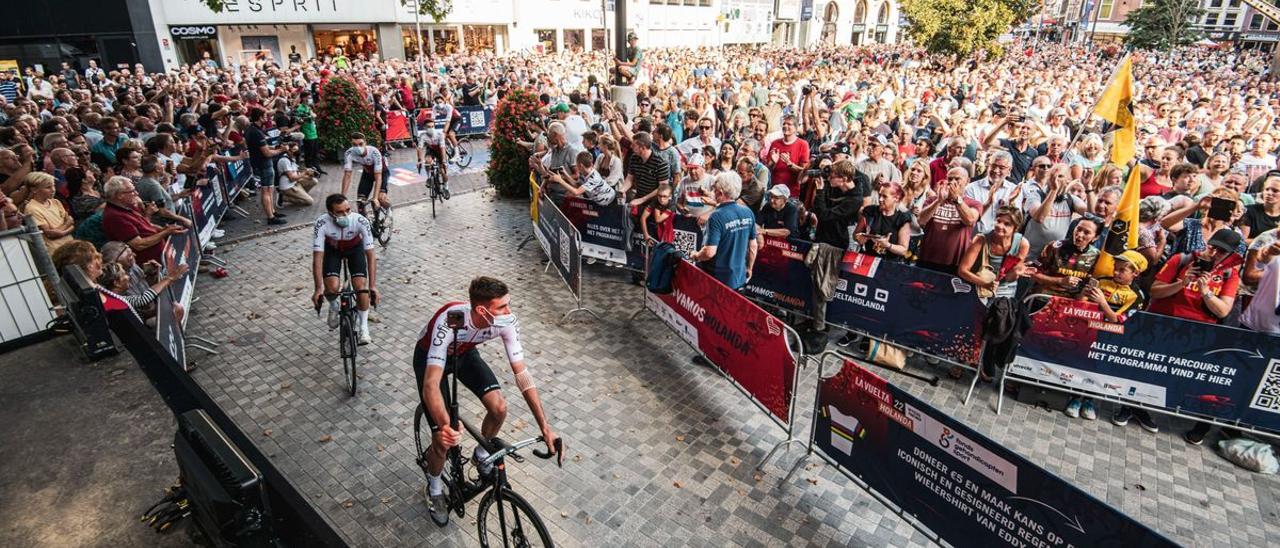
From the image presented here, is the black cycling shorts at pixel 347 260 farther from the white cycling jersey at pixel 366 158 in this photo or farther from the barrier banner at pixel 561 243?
the white cycling jersey at pixel 366 158

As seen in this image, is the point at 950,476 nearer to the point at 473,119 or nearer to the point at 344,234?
the point at 344,234

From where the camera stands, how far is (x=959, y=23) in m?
31.4

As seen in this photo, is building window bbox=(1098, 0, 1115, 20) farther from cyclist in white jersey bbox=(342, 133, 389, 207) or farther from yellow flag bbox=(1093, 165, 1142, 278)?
cyclist in white jersey bbox=(342, 133, 389, 207)

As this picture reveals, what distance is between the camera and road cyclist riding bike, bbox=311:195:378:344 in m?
6.62

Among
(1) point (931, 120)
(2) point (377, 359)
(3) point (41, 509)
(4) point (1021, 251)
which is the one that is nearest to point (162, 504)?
(3) point (41, 509)

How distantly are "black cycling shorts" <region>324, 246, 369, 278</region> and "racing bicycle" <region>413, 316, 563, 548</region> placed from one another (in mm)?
2569

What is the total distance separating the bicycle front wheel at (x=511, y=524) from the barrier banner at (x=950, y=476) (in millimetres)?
2284

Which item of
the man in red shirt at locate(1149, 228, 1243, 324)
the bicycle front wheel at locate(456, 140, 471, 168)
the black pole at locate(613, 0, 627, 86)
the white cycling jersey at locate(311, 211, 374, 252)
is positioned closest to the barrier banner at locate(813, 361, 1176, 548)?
the man in red shirt at locate(1149, 228, 1243, 324)

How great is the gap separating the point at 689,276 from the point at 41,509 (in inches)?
206

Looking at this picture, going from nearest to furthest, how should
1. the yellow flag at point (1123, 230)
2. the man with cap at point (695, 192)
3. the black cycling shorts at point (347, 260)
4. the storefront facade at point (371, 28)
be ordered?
the yellow flag at point (1123, 230), the black cycling shorts at point (347, 260), the man with cap at point (695, 192), the storefront facade at point (371, 28)

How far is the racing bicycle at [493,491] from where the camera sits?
3998 millimetres

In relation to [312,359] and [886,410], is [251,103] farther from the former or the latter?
[886,410]

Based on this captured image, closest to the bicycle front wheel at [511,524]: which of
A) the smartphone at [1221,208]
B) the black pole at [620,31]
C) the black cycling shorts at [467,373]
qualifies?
the black cycling shorts at [467,373]

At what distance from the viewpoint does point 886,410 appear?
4.41m
